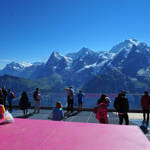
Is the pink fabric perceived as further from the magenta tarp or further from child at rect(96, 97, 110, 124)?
the magenta tarp

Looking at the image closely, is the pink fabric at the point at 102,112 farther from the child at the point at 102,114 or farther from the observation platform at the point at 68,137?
the observation platform at the point at 68,137

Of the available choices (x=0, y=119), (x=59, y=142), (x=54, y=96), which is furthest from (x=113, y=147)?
(x=54, y=96)

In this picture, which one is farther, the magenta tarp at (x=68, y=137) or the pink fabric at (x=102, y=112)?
the pink fabric at (x=102, y=112)

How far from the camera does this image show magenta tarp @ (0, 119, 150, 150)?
9.53ft

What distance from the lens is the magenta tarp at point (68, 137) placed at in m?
2.91

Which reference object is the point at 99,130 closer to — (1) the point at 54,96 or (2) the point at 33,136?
(2) the point at 33,136

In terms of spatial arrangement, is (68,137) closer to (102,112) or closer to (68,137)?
(68,137)

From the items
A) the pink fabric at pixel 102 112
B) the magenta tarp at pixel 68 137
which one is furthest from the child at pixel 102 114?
the magenta tarp at pixel 68 137

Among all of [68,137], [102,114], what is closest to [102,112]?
[102,114]

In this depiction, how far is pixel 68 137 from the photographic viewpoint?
3340 millimetres

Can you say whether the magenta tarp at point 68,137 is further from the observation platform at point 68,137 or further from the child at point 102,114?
the child at point 102,114

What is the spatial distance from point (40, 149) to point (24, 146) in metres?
0.26

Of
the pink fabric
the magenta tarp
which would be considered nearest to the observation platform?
the magenta tarp

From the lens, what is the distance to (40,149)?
9.14 feet
